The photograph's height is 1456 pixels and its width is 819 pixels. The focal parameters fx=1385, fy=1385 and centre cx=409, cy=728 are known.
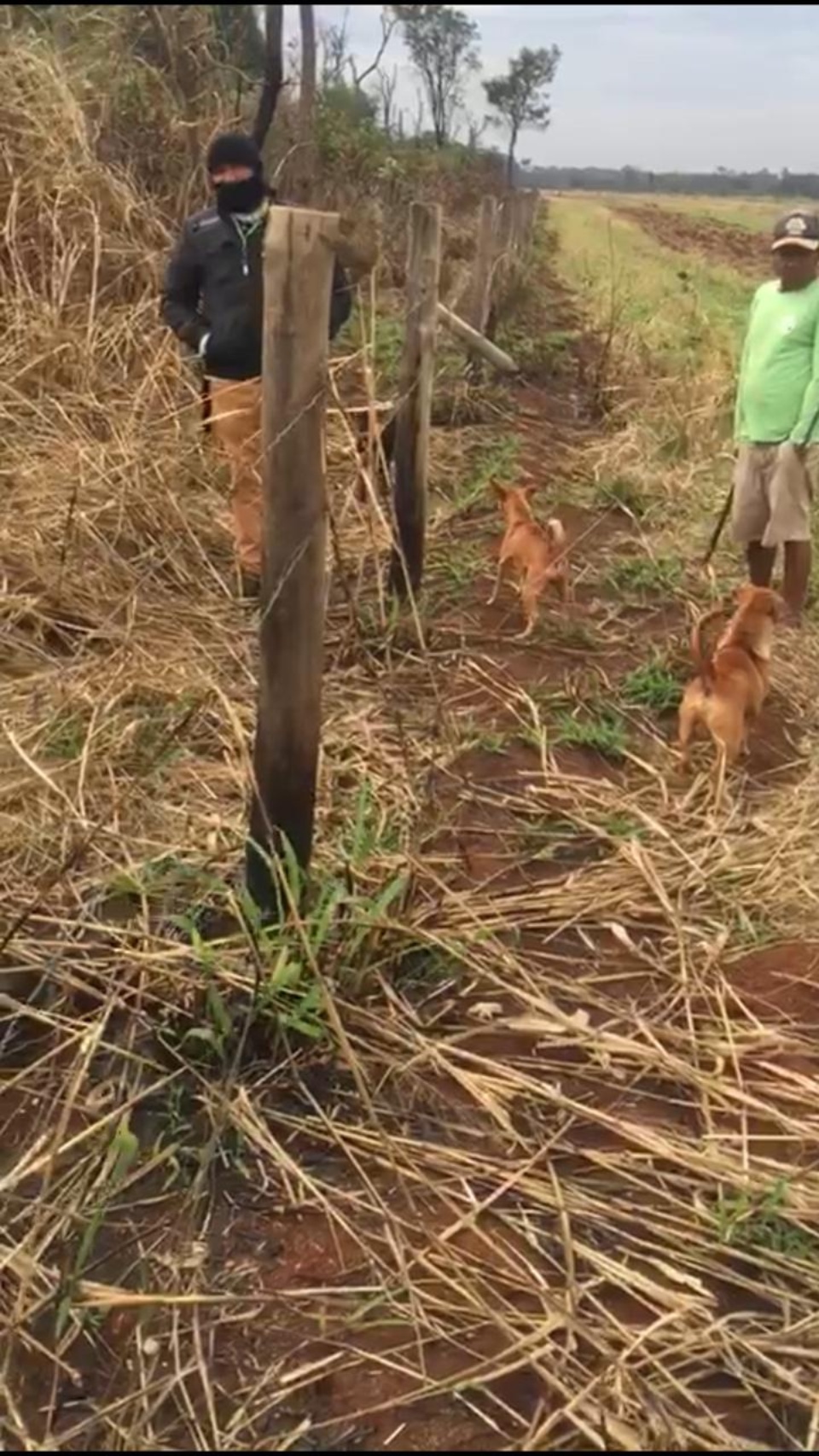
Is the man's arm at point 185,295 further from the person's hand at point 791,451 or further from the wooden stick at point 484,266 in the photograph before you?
the wooden stick at point 484,266

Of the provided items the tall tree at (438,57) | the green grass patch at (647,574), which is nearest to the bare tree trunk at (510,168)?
the tall tree at (438,57)

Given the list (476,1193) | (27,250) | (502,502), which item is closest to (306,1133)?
(476,1193)

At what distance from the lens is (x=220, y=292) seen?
531cm

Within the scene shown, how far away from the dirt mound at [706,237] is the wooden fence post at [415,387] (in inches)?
881

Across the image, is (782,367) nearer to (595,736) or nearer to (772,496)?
(772,496)

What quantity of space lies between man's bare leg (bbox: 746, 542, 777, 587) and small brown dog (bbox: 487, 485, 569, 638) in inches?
37.4

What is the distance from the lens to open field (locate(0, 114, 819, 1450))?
216 cm

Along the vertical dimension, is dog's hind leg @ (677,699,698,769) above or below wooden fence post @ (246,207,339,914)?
below

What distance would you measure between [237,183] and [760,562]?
105 inches

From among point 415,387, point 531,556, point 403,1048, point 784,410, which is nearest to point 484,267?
point 784,410

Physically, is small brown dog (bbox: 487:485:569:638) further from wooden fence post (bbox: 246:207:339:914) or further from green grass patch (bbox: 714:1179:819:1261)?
green grass patch (bbox: 714:1179:819:1261)

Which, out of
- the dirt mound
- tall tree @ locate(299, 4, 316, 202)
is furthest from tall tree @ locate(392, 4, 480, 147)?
the dirt mound

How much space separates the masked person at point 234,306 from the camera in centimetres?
516

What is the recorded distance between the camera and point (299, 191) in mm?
10234
